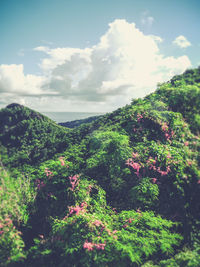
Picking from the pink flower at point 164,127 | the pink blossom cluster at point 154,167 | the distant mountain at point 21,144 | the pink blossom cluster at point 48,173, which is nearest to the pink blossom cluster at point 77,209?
the pink blossom cluster at point 48,173

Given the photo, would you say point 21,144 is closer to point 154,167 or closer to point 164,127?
point 164,127

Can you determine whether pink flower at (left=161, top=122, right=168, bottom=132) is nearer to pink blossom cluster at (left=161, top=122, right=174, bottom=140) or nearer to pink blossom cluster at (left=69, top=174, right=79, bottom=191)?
pink blossom cluster at (left=161, top=122, right=174, bottom=140)

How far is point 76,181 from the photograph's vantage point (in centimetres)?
689

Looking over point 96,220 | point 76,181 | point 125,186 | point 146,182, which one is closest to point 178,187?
point 146,182

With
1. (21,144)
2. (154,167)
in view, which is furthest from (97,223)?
(21,144)

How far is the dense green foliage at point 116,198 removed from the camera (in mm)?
4738

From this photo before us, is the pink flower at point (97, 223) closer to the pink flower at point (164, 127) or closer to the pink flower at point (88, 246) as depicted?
the pink flower at point (88, 246)

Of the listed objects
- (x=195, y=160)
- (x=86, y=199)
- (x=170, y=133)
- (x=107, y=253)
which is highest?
(x=170, y=133)

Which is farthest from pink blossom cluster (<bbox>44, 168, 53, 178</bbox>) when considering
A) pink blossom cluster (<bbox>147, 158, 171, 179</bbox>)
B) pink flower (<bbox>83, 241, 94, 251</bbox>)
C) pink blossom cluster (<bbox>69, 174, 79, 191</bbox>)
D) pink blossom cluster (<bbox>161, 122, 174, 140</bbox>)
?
pink blossom cluster (<bbox>161, 122, 174, 140</bbox>)

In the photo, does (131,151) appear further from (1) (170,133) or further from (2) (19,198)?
(2) (19,198)

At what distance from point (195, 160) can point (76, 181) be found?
17.8 ft

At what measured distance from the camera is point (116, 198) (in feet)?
23.0

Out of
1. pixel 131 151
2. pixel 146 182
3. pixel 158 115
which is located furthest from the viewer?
pixel 158 115

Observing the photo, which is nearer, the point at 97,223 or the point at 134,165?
the point at 97,223
